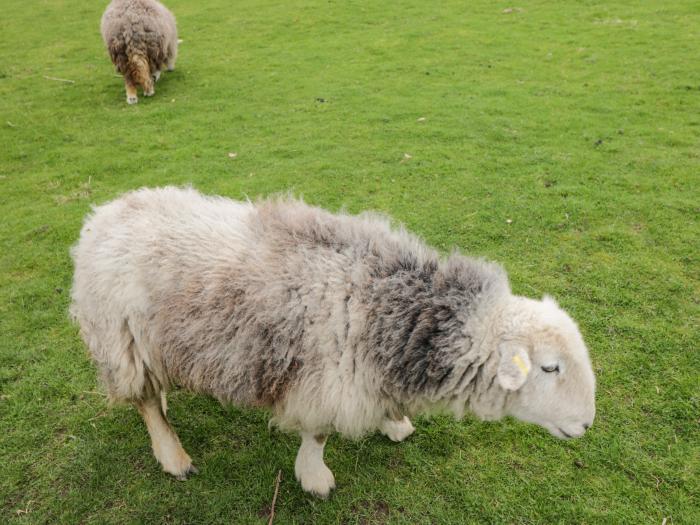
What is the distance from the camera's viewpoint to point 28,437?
3.94 meters

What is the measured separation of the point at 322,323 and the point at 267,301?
348mm

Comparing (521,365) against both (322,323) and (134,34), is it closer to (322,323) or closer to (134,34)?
(322,323)

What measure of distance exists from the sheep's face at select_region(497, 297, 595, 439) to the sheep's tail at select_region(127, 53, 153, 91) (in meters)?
10.2

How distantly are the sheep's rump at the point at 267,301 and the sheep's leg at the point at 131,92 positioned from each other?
8.54m

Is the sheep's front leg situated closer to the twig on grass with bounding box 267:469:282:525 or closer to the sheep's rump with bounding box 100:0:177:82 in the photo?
the twig on grass with bounding box 267:469:282:525

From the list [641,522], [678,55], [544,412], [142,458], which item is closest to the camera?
[544,412]

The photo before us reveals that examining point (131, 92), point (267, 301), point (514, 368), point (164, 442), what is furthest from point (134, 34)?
point (514, 368)

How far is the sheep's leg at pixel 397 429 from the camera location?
379 cm

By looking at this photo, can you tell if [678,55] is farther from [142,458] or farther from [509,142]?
[142,458]

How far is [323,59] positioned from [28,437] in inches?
440

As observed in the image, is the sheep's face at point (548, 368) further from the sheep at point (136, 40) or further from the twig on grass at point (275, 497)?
the sheep at point (136, 40)

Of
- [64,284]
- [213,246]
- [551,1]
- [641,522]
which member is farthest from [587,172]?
[551,1]

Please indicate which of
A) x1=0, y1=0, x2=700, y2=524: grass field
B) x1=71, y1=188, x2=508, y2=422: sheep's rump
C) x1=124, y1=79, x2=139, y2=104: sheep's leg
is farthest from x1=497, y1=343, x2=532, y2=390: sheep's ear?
x1=124, y1=79, x2=139, y2=104: sheep's leg

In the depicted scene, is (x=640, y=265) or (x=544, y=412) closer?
(x=544, y=412)
